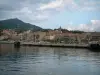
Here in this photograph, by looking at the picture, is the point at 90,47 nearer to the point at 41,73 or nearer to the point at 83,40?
the point at 83,40

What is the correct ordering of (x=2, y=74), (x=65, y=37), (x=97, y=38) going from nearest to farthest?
(x=2, y=74) < (x=97, y=38) < (x=65, y=37)

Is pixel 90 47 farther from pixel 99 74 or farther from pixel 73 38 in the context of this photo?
pixel 99 74

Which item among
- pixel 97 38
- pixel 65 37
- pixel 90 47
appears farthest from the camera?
pixel 65 37

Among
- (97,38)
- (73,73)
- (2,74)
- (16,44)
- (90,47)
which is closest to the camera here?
(2,74)

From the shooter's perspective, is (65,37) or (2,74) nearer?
(2,74)

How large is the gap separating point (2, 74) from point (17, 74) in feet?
5.70

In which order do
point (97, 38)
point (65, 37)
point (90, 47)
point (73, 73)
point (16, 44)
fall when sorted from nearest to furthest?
point (73, 73) → point (90, 47) → point (16, 44) → point (97, 38) → point (65, 37)

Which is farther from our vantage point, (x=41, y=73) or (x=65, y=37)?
(x=65, y=37)

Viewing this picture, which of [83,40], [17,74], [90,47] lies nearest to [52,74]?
[17,74]

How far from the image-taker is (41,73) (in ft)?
125

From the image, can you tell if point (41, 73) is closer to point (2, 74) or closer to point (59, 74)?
point (59, 74)

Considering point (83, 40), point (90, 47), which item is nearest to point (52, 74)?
point (90, 47)

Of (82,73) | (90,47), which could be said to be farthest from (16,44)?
(82,73)

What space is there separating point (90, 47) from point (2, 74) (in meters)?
95.4
